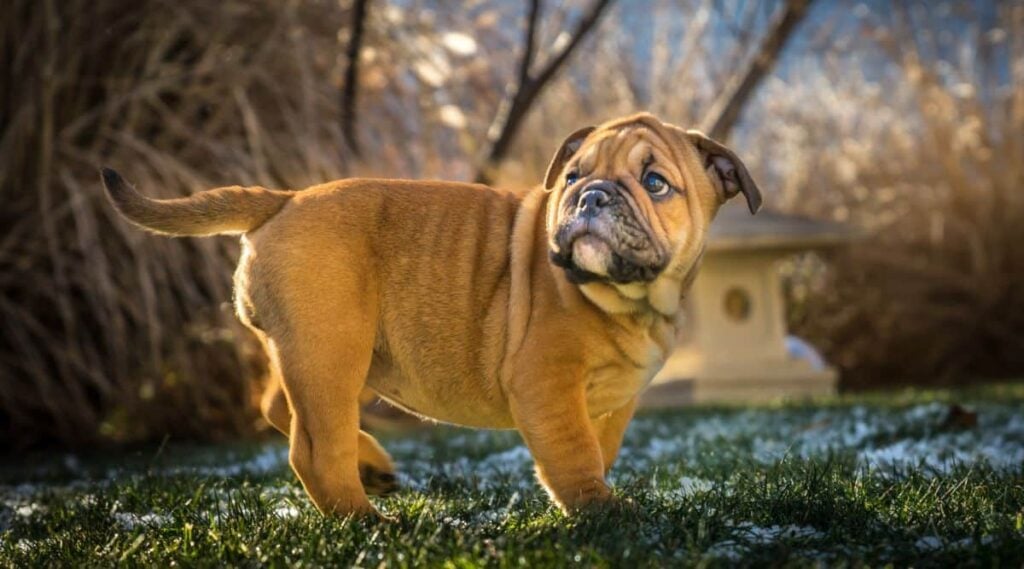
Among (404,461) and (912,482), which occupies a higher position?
(912,482)

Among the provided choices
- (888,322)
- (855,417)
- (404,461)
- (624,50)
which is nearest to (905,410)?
(855,417)

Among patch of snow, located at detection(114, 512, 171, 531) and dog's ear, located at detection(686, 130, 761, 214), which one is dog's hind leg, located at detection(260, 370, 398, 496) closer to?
patch of snow, located at detection(114, 512, 171, 531)

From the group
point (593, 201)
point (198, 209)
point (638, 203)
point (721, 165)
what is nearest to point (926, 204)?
point (721, 165)

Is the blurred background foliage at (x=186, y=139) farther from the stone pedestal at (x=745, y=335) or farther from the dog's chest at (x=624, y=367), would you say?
the dog's chest at (x=624, y=367)

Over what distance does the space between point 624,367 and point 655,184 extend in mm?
504

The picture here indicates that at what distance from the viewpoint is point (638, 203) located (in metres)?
2.72

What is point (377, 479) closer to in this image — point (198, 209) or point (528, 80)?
point (198, 209)

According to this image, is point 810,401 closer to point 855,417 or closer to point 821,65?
point 855,417

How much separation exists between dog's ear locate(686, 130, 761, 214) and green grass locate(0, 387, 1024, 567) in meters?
0.78

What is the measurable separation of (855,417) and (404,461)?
2640mm

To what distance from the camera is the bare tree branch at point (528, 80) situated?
6465mm

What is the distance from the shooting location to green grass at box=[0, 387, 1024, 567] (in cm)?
209

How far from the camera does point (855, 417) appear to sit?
5875mm

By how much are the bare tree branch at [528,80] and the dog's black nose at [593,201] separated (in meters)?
3.93
